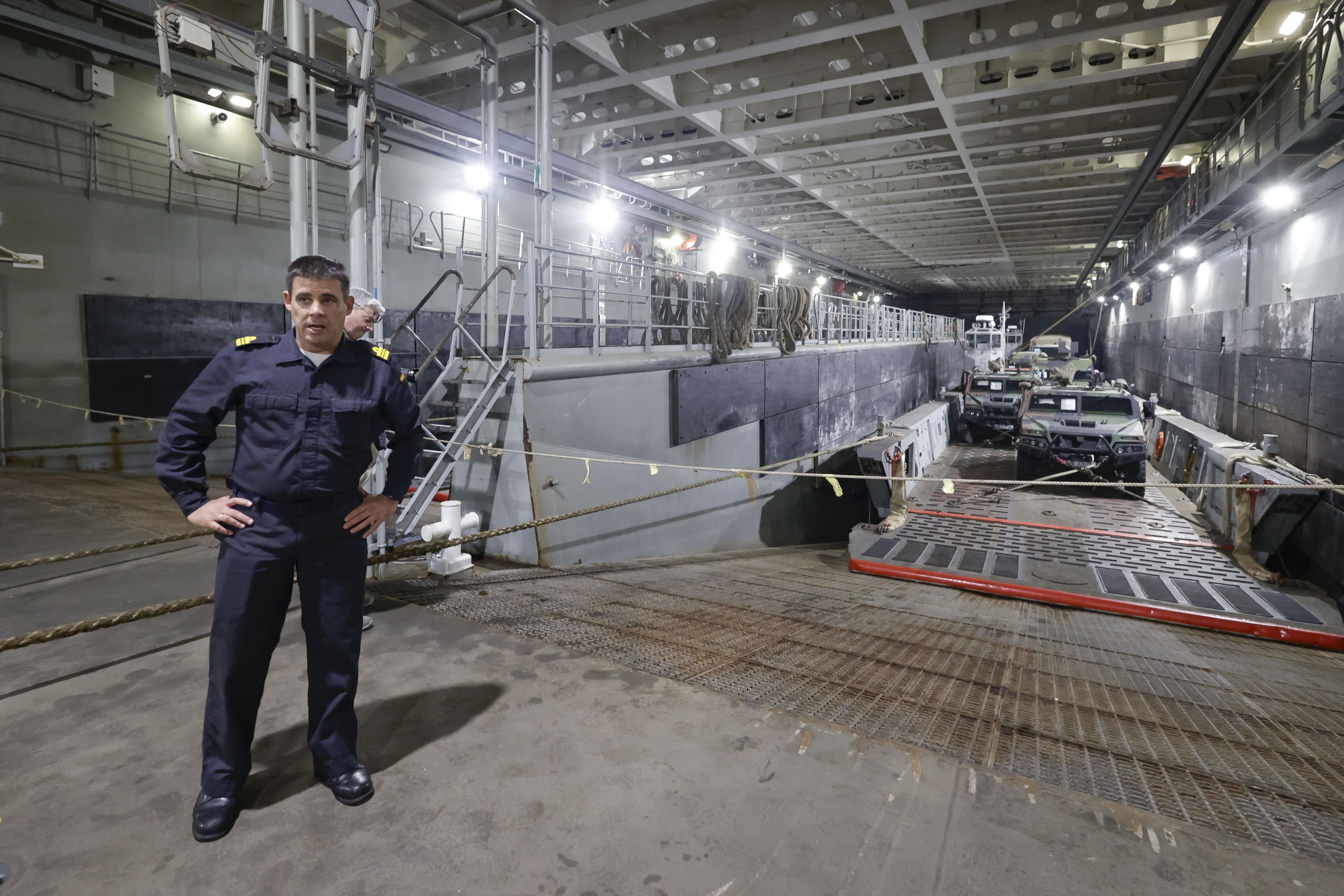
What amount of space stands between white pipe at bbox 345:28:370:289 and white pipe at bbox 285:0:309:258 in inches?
12.2

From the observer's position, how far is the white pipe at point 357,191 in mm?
4770

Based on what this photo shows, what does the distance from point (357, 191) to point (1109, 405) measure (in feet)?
41.8

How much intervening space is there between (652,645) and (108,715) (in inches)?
111

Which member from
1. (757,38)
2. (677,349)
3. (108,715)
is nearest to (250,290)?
(677,349)

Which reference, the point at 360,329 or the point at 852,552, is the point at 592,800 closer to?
the point at 360,329

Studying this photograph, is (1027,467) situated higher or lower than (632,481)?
lower

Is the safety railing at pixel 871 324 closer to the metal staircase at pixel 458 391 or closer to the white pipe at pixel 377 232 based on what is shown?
the metal staircase at pixel 458 391

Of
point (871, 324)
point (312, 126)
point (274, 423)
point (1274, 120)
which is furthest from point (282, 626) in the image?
point (871, 324)

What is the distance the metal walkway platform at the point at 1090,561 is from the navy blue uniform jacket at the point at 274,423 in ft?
22.0

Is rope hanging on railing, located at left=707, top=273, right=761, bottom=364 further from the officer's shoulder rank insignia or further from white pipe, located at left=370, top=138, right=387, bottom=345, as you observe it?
the officer's shoulder rank insignia

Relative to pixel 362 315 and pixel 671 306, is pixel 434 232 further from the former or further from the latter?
pixel 362 315

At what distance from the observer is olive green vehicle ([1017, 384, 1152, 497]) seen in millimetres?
11164

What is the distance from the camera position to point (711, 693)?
3.52m

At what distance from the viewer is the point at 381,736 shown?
10.2ft
